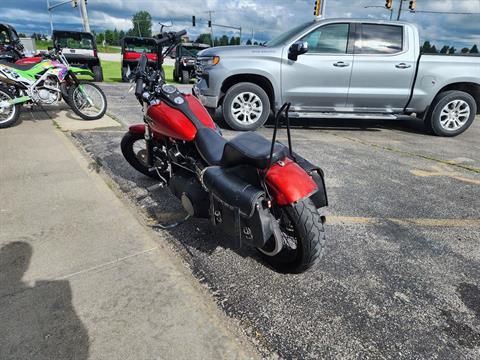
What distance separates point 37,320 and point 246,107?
4948 mm

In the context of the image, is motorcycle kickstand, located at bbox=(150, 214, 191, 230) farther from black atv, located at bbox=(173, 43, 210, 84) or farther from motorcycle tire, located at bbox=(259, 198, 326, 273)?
black atv, located at bbox=(173, 43, 210, 84)

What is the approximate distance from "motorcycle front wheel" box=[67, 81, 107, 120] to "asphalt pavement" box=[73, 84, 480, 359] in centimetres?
210

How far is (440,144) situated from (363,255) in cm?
455

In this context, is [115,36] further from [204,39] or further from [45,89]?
[45,89]

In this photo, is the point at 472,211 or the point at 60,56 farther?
the point at 60,56

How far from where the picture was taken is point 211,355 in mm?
1718

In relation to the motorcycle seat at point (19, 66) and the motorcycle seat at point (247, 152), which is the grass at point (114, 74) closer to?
the motorcycle seat at point (19, 66)

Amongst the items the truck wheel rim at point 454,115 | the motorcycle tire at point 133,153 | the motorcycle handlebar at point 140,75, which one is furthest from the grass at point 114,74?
the motorcycle handlebar at point 140,75

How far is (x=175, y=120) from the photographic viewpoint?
107 inches

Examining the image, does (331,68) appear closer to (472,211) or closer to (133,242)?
(472,211)

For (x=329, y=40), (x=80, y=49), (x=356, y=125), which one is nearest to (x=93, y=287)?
(x=329, y=40)

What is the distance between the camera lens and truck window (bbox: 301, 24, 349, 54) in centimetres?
609

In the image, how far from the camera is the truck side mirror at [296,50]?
5.33 m

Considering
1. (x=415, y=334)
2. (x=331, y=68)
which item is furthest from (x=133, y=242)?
(x=331, y=68)
